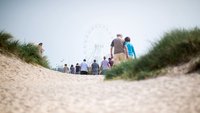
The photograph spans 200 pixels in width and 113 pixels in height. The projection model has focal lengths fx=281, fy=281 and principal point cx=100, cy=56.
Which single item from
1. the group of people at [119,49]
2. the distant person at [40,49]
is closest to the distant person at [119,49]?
the group of people at [119,49]

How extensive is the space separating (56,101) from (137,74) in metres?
2.38

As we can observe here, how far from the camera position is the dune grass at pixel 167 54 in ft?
23.2

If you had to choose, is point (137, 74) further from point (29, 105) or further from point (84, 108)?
point (29, 105)

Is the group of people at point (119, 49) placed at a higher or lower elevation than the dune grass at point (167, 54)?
higher

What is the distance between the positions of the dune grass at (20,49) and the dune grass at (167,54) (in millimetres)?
6846

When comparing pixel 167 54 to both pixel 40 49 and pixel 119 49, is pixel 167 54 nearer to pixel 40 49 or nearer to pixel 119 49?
pixel 119 49

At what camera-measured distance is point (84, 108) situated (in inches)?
206

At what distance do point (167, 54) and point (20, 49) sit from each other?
8.35 meters

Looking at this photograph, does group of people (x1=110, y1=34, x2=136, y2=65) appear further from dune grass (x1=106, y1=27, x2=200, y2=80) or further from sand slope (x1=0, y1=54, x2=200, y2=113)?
sand slope (x1=0, y1=54, x2=200, y2=113)

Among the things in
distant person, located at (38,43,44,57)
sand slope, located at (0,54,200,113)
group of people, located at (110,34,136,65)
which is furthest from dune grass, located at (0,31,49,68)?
sand slope, located at (0,54,200,113)

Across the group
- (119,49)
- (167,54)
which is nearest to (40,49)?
(119,49)

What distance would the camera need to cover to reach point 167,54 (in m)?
7.27

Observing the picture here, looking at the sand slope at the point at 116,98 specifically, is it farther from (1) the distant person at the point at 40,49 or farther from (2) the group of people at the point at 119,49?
(1) the distant person at the point at 40,49

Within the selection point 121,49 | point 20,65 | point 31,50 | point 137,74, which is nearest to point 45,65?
point 31,50
